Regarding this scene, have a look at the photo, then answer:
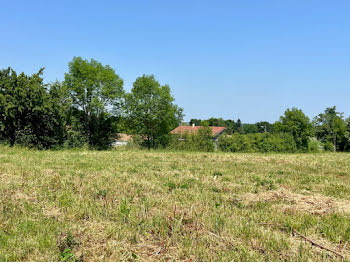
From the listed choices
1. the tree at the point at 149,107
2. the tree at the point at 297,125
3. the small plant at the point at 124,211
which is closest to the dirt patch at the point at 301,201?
the small plant at the point at 124,211

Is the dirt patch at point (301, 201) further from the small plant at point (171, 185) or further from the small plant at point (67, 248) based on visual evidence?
the small plant at point (67, 248)

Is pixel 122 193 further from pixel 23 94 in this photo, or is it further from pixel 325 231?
pixel 23 94

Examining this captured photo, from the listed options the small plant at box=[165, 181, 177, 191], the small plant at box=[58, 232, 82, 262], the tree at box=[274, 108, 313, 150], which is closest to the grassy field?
the small plant at box=[58, 232, 82, 262]

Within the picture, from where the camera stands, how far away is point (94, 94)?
30188 millimetres

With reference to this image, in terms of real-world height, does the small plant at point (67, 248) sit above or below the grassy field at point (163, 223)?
below

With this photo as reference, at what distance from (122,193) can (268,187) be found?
4.54 m

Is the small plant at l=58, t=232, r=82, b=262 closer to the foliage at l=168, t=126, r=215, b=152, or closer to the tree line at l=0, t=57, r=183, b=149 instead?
the tree line at l=0, t=57, r=183, b=149

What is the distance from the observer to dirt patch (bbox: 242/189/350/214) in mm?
5371

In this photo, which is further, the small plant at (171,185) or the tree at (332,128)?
the tree at (332,128)

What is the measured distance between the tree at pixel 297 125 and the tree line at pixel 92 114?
2650mm

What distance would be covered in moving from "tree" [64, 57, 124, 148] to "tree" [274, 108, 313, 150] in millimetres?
28882

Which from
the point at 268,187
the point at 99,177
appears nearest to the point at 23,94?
the point at 99,177

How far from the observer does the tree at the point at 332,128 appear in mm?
58103

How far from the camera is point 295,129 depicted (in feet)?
136
